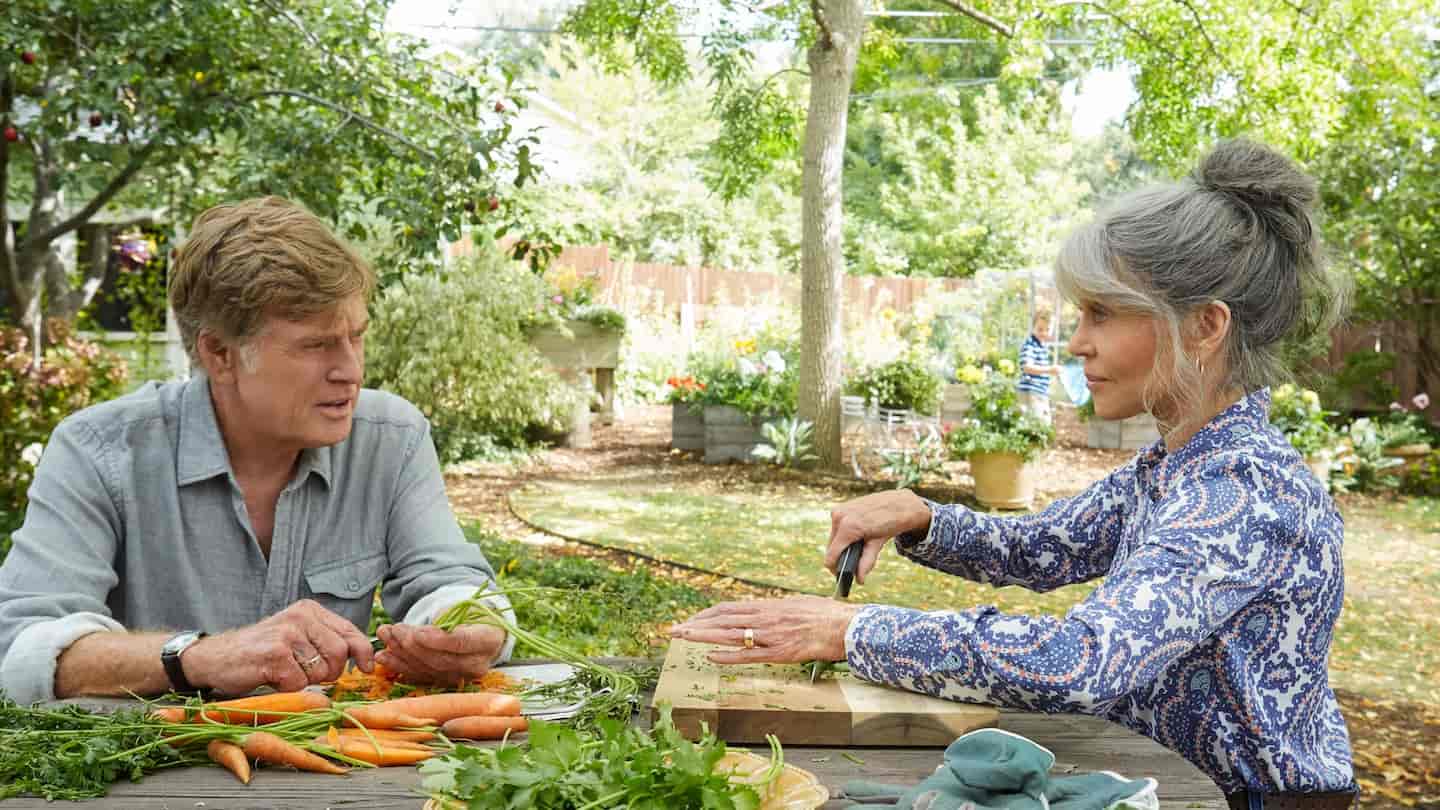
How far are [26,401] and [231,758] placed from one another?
6045mm

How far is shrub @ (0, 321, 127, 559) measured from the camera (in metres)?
6.51

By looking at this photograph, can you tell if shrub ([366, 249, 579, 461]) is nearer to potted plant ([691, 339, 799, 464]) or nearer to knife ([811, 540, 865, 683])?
potted plant ([691, 339, 799, 464])

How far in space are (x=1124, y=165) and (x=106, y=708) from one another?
43545mm

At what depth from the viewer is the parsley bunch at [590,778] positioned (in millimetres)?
1194

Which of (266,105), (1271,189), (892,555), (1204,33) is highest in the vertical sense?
(1204,33)

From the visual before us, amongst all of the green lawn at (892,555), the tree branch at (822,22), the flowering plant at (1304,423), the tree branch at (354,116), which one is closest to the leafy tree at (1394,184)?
the flowering plant at (1304,423)

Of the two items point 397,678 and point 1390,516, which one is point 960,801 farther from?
point 1390,516

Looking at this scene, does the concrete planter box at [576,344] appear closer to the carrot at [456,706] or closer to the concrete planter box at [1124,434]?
the concrete planter box at [1124,434]

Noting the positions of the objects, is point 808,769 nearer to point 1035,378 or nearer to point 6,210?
point 6,210

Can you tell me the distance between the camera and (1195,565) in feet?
5.41

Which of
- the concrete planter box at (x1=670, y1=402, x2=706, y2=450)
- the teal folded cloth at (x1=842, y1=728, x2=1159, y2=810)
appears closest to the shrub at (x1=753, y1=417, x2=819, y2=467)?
the concrete planter box at (x1=670, y1=402, x2=706, y2=450)

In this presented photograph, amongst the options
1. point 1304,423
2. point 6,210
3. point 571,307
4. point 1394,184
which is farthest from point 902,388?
point 6,210

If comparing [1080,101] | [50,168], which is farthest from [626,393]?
[1080,101]

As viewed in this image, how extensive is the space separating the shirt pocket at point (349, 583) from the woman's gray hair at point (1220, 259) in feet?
4.54
